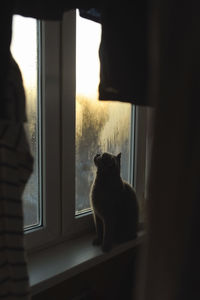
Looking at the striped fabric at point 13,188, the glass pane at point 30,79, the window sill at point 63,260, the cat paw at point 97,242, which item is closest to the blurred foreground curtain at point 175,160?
the striped fabric at point 13,188

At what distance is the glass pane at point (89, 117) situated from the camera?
1.13 meters

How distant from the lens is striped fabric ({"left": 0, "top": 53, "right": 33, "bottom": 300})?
58 cm

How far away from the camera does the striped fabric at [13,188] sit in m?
0.58

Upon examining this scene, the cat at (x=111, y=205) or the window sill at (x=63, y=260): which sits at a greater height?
the cat at (x=111, y=205)

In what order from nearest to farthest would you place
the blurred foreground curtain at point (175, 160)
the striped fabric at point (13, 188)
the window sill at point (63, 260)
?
the blurred foreground curtain at point (175, 160), the striped fabric at point (13, 188), the window sill at point (63, 260)

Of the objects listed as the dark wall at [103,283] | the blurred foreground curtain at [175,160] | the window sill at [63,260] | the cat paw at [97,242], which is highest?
the blurred foreground curtain at [175,160]

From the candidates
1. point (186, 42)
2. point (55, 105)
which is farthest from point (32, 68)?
point (186, 42)

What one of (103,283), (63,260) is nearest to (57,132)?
(63,260)

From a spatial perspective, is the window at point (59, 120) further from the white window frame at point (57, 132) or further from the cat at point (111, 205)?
the cat at point (111, 205)

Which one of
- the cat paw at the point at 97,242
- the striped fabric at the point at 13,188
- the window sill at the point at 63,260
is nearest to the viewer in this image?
the striped fabric at the point at 13,188

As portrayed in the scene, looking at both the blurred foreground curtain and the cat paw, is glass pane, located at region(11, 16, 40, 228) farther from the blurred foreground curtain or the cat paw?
the blurred foreground curtain

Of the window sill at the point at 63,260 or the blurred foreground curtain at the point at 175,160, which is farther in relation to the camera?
the window sill at the point at 63,260

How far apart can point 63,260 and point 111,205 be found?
0.25 m

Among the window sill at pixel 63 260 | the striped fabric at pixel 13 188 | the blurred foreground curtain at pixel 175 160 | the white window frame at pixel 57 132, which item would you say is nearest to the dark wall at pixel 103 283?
the window sill at pixel 63 260
